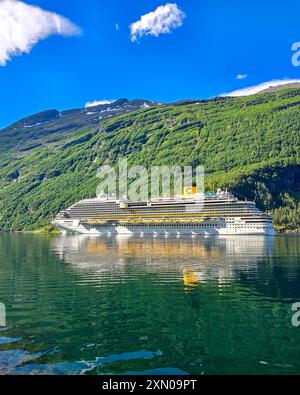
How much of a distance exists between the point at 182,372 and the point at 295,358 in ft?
22.3

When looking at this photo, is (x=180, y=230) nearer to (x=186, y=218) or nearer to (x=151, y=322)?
(x=186, y=218)

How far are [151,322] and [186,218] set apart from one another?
483 feet

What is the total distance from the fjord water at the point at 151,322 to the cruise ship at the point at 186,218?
110508 millimetres

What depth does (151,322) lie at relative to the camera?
2909 centimetres

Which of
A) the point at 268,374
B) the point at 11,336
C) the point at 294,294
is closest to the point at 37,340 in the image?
the point at 11,336

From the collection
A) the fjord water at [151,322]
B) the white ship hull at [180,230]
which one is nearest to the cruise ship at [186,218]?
the white ship hull at [180,230]

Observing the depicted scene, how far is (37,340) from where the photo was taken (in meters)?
25.2

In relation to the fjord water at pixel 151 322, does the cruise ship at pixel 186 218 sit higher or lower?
higher

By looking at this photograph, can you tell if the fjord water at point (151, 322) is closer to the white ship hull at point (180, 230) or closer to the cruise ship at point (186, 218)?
the white ship hull at point (180, 230)

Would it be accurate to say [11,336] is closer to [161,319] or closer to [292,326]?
[161,319]

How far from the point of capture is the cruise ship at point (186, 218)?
16262 centimetres

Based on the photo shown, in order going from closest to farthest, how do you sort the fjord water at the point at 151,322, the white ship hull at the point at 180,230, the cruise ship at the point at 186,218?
the fjord water at the point at 151,322, the white ship hull at the point at 180,230, the cruise ship at the point at 186,218

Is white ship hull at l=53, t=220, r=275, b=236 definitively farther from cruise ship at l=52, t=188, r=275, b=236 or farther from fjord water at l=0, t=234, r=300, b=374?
fjord water at l=0, t=234, r=300, b=374

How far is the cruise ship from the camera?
16262 centimetres
